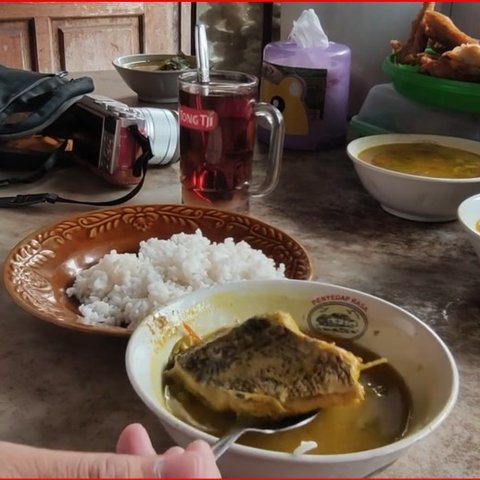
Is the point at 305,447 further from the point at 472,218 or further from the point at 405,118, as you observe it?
the point at 405,118

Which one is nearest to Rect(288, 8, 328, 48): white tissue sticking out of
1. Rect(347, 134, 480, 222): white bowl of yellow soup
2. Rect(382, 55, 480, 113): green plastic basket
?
Rect(382, 55, 480, 113): green plastic basket

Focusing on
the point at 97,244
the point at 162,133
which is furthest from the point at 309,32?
the point at 97,244

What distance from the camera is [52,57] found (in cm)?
257

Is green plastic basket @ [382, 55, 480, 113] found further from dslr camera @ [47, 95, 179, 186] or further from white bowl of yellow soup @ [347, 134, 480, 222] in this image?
dslr camera @ [47, 95, 179, 186]

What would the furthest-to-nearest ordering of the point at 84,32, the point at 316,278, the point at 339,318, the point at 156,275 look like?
the point at 84,32
the point at 316,278
the point at 156,275
the point at 339,318

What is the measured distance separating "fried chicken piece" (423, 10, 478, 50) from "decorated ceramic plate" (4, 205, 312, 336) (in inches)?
20.9

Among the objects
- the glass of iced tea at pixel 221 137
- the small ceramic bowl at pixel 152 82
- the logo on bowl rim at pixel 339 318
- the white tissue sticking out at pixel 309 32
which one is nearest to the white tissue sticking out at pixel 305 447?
the logo on bowl rim at pixel 339 318

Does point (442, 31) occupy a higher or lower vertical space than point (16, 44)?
higher

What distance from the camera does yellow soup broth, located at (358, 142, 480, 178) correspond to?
0.99 metres

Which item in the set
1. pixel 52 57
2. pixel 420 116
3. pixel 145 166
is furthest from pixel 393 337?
pixel 52 57

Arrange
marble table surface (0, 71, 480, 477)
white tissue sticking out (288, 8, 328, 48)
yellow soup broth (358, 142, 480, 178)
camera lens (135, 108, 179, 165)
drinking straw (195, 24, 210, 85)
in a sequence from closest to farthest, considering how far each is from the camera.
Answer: marble table surface (0, 71, 480, 477) < drinking straw (195, 24, 210, 85) < yellow soup broth (358, 142, 480, 178) < camera lens (135, 108, 179, 165) < white tissue sticking out (288, 8, 328, 48)

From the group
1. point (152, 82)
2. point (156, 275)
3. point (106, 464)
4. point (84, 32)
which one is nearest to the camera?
point (106, 464)

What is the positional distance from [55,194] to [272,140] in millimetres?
322

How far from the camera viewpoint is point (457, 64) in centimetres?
105
